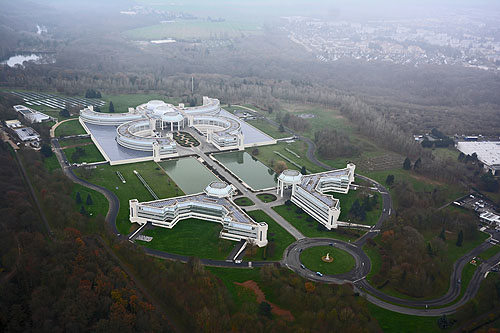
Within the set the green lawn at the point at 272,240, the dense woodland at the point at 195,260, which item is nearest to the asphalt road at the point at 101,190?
the dense woodland at the point at 195,260

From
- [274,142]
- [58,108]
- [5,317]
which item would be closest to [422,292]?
[5,317]

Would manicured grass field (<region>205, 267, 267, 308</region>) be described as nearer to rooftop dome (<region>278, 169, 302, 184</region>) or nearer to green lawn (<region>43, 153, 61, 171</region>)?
rooftop dome (<region>278, 169, 302, 184</region>)

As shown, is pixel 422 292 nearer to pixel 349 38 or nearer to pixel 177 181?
pixel 177 181

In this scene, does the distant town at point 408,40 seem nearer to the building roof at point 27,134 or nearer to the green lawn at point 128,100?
the green lawn at point 128,100

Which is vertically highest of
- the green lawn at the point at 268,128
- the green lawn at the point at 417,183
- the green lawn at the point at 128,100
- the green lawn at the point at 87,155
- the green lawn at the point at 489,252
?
the green lawn at the point at 489,252

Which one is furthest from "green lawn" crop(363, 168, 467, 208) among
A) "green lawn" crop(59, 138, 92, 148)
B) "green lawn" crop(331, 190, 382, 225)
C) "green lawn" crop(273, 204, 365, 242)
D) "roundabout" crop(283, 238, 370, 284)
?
"green lawn" crop(59, 138, 92, 148)

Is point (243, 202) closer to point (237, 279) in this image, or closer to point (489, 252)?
point (237, 279)
